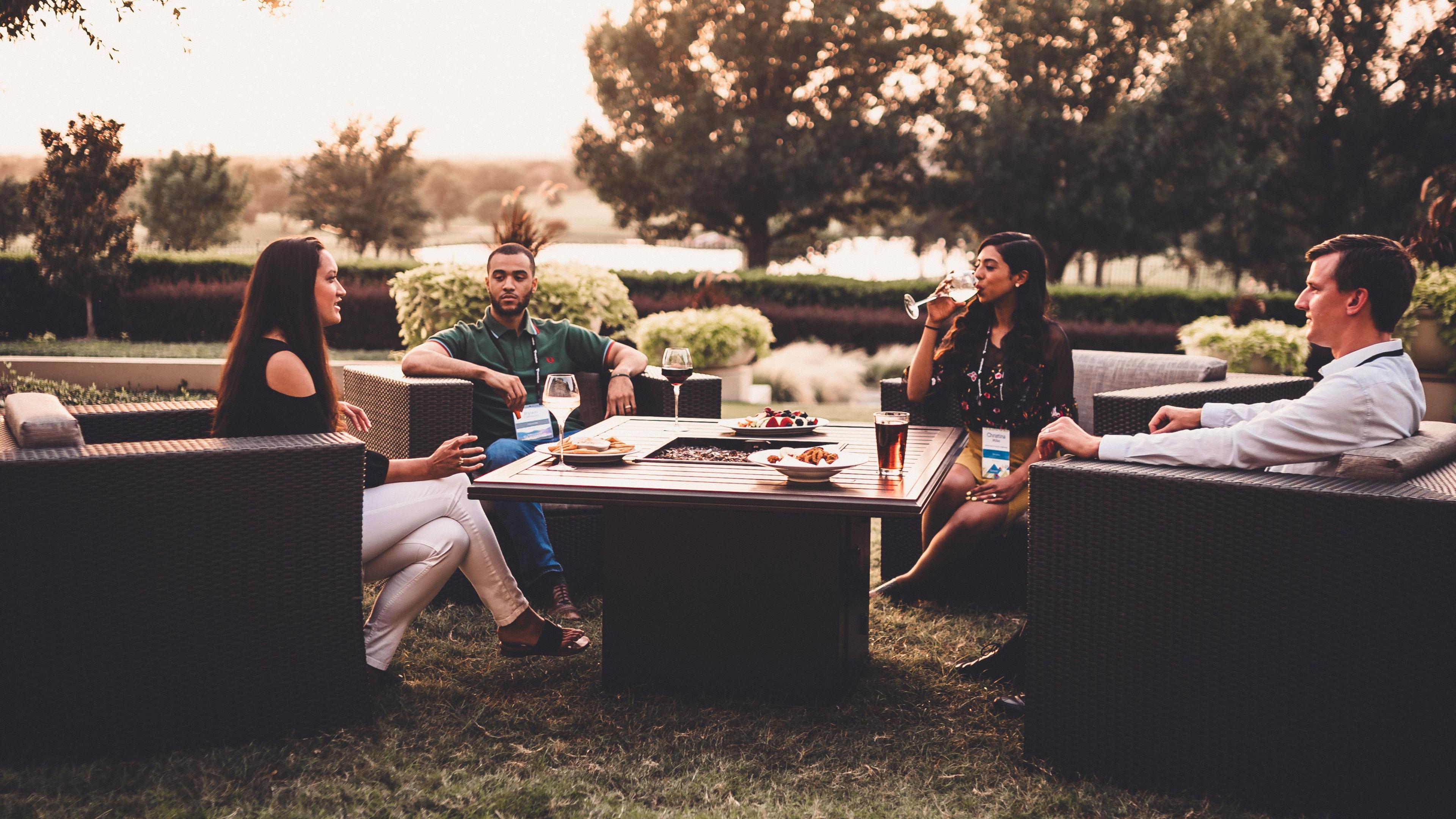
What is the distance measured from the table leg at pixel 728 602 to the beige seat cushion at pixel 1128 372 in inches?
68.1

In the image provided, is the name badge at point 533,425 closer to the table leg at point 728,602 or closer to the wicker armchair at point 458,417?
the wicker armchair at point 458,417

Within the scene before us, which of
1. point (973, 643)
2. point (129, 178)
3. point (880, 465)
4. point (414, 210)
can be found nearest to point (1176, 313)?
point (973, 643)

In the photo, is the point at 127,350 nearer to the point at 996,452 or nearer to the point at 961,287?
the point at 961,287

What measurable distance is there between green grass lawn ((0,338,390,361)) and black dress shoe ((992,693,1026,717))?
8.45 m

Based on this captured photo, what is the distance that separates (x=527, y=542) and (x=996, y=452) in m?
1.61

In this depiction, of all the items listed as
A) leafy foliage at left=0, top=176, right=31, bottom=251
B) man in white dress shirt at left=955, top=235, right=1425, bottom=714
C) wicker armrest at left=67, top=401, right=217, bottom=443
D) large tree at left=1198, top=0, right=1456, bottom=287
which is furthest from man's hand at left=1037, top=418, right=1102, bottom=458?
large tree at left=1198, top=0, right=1456, bottom=287

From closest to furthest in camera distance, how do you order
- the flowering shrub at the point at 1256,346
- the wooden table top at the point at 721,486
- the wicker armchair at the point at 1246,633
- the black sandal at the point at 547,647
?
1. the wicker armchair at the point at 1246,633
2. the wooden table top at the point at 721,486
3. the black sandal at the point at 547,647
4. the flowering shrub at the point at 1256,346

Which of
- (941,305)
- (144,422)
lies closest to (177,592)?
(144,422)

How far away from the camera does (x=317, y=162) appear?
25266mm

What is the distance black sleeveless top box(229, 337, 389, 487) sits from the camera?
8.35ft

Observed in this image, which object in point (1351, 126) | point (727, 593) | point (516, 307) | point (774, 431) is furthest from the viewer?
point (1351, 126)

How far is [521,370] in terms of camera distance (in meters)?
4.00

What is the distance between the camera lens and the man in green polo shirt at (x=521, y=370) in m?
3.48

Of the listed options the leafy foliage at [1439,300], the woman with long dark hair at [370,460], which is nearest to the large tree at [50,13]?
the woman with long dark hair at [370,460]
